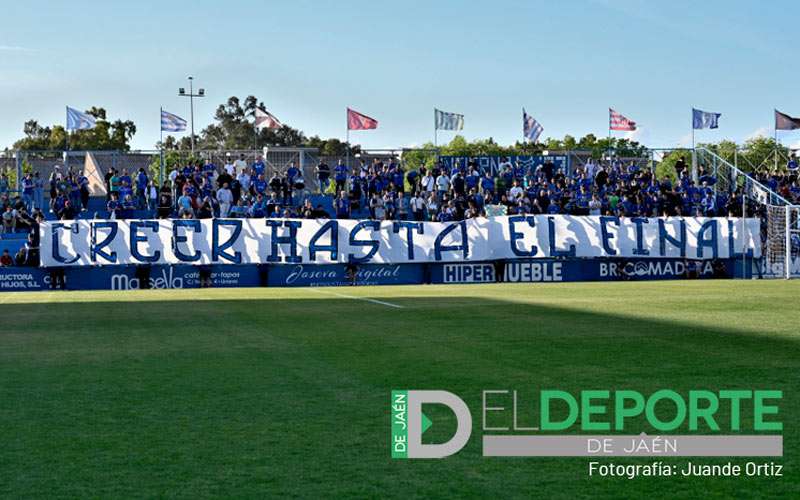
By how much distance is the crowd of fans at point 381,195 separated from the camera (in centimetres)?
4066

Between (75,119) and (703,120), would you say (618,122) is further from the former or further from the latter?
(75,119)

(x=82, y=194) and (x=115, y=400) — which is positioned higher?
(x=82, y=194)

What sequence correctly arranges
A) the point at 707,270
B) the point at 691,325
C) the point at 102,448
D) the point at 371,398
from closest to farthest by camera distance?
the point at 102,448, the point at 371,398, the point at 691,325, the point at 707,270

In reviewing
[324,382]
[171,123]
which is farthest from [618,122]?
[324,382]

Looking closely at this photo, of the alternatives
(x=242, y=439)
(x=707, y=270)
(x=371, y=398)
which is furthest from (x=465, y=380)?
(x=707, y=270)

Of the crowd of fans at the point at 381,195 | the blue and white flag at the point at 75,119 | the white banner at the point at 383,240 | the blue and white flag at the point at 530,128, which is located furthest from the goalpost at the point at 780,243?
the blue and white flag at the point at 75,119

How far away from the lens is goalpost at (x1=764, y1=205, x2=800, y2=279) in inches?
1538

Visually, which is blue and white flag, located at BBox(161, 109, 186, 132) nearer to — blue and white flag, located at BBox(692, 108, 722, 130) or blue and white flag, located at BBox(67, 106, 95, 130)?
blue and white flag, located at BBox(67, 106, 95, 130)

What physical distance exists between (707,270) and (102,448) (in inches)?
1423

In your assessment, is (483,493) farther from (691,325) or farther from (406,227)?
(406,227)

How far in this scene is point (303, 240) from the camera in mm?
38000

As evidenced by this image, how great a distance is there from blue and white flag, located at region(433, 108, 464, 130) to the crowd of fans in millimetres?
11034

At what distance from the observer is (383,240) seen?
38.5 m

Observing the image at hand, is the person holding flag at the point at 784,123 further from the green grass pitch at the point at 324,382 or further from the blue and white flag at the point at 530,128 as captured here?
the green grass pitch at the point at 324,382
